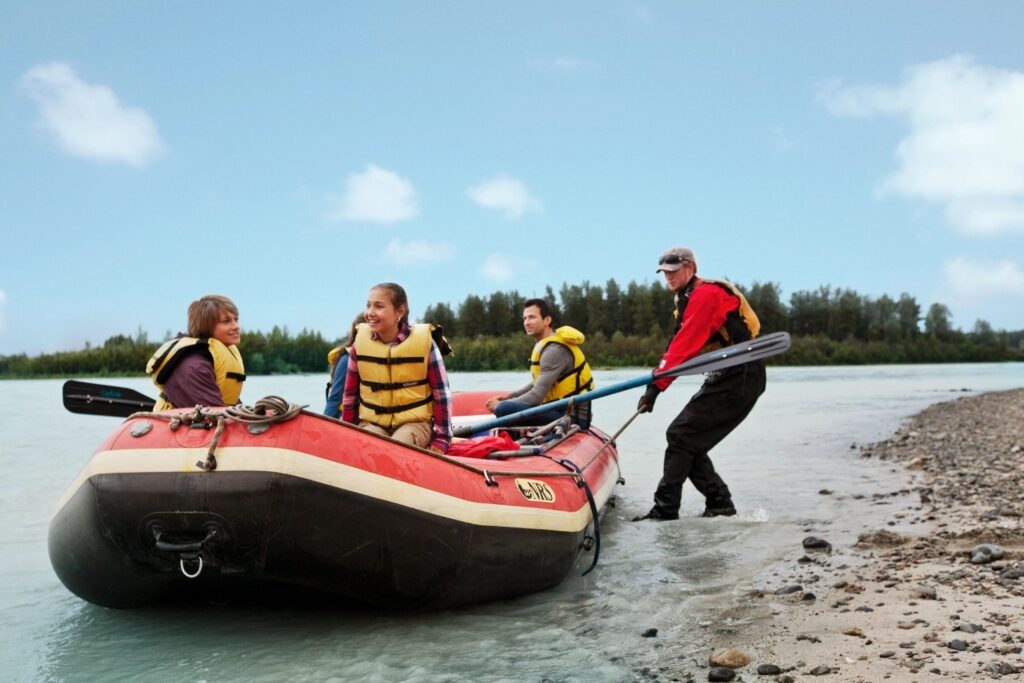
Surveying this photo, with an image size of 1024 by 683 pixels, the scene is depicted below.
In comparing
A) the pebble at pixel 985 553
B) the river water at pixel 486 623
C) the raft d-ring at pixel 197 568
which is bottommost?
the river water at pixel 486 623

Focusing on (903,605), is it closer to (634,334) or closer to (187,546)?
(187,546)

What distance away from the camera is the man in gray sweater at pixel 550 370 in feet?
21.8

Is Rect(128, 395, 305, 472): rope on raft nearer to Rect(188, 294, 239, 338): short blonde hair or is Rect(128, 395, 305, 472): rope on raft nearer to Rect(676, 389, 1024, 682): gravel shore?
Rect(188, 294, 239, 338): short blonde hair

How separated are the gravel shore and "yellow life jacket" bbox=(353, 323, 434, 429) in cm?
198

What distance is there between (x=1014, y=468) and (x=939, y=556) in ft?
13.3

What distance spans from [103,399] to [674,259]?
392 cm

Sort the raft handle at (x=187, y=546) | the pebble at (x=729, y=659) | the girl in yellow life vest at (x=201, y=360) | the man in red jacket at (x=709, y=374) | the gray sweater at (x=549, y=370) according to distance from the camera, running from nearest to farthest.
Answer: the pebble at (x=729, y=659)
the raft handle at (x=187, y=546)
the girl in yellow life vest at (x=201, y=360)
the man in red jacket at (x=709, y=374)
the gray sweater at (x=549, y=370)

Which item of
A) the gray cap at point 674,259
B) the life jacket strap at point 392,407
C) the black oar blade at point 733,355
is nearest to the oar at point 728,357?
the black oar blade at point 733,355

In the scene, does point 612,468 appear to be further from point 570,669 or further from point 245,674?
point 245,674

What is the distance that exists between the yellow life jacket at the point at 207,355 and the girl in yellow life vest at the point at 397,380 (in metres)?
0.63

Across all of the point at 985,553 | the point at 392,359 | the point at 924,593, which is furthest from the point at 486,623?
the point at 985,553

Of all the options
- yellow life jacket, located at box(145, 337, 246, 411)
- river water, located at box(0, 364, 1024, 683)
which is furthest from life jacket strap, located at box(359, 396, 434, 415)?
river water, located at box(0, 364, 1024, 683)

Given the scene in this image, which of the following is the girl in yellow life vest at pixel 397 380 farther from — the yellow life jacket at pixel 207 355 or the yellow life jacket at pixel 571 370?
the yellow life jacket at pixel 571 370

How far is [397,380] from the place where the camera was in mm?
4555
